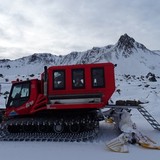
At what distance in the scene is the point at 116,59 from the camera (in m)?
127

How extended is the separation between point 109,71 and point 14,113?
3497mm

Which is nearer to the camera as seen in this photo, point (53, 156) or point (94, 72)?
point (53, 156)

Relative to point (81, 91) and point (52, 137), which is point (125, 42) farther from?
point (52, 137)

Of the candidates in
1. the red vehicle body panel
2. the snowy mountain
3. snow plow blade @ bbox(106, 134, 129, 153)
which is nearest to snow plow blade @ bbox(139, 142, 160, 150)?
snow plow blade @ bbox(106, 134, 129, 153)

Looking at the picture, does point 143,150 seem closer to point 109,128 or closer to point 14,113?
point 109,128

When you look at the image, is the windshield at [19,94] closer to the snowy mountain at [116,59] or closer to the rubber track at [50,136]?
the rubber track at [50,136]

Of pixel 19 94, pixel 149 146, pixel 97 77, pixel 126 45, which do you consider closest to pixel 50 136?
pixel 19 94

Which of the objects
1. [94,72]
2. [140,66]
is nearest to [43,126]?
[94,72]

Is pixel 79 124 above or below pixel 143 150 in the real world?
above

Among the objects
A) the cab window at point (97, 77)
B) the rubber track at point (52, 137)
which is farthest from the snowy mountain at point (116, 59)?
the rubber track at point (52, 137)

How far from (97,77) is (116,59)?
11776cm

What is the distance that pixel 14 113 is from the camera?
10961 mm

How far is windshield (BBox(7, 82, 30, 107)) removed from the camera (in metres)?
10.8

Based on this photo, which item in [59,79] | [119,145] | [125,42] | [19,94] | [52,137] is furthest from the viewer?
[125,42]
